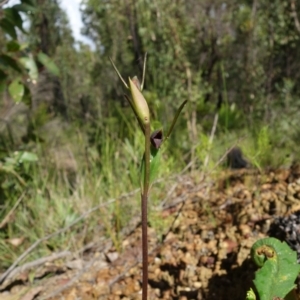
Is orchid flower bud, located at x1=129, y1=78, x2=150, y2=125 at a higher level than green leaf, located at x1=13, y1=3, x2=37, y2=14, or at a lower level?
lower

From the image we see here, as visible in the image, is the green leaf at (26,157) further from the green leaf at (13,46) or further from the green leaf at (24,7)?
the green leaf at (24,7)

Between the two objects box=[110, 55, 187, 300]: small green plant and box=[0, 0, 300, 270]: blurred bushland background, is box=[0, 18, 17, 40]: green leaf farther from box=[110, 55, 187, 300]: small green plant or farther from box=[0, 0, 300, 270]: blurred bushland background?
box=[110, 55, 187, 300]: small green plant

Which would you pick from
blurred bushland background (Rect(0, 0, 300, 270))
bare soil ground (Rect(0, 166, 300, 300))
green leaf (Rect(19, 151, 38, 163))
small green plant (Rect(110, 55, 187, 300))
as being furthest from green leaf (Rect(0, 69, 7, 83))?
small green plant (Rect(110, 55, 187, 300))

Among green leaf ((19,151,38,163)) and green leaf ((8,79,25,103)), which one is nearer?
green leaf ((8,79,25,103))

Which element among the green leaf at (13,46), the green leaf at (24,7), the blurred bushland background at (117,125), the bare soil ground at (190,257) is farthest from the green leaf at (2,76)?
the bare soil ground at (190,257)

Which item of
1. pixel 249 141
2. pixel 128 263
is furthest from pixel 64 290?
pixel 249 141

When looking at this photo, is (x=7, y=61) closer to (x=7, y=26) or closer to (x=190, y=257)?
(x=7, y=26)
